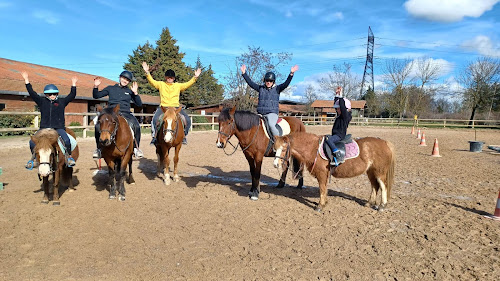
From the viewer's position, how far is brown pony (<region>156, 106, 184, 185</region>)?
6.84 meters

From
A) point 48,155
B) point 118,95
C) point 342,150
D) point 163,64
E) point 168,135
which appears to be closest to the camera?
point 48,155

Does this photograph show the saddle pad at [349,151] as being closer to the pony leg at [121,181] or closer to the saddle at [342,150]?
the saddle at [342,150]

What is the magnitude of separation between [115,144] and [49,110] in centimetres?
137

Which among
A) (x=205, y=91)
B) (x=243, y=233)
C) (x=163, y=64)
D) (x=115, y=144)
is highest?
(x=163, y=64)

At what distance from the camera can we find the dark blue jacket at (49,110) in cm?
584

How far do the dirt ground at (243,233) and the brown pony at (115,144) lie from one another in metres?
0.46

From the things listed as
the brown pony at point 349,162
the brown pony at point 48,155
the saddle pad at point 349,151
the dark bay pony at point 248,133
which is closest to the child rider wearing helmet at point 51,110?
the brown pony at point 48,155

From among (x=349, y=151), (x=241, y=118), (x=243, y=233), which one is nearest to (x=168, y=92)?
(x=241, y=118)

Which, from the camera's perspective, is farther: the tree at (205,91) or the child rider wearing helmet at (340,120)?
the tree at (205,91)

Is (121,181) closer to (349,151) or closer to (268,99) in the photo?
(268,99)

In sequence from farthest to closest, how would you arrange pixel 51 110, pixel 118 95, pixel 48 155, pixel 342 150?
pixel 118 95
pixel 51 110
pixel 342 150
pixel 48 155

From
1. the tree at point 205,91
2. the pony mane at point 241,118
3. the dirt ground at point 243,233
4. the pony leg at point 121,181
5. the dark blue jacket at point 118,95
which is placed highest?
the tree at point 205,91

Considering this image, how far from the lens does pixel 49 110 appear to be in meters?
5.88

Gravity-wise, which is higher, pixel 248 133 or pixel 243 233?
pixel 248 133
